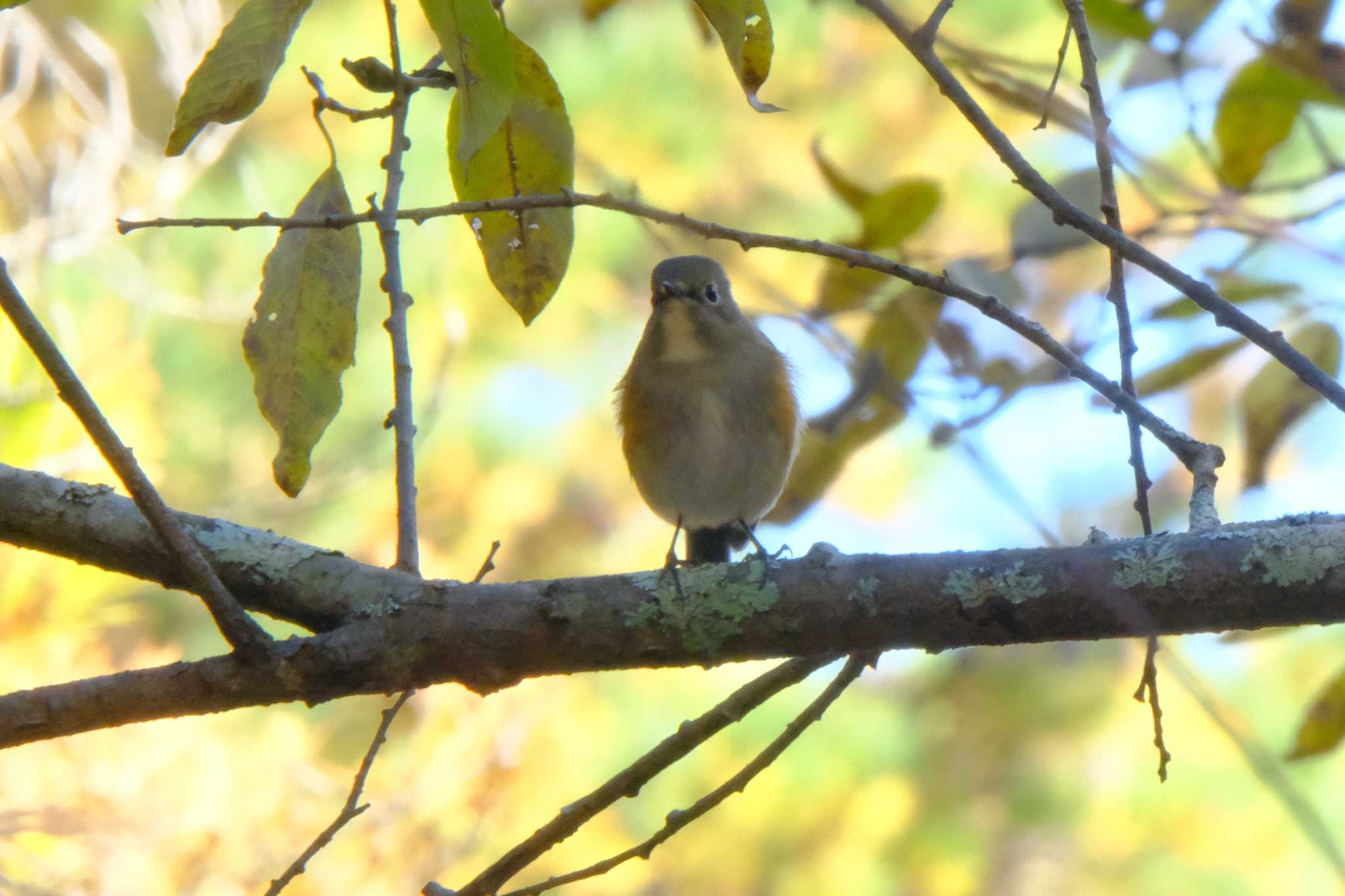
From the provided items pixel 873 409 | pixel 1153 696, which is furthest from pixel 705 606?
pixel 873 409

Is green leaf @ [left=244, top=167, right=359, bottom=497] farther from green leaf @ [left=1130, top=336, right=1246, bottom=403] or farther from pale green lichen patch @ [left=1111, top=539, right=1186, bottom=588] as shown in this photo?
green leaf @ [left=1130, top=336, right=1246, bottom=403]

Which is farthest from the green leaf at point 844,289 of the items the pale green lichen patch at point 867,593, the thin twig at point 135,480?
the thin twig at point 135,480

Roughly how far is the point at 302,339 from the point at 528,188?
39 centimetres

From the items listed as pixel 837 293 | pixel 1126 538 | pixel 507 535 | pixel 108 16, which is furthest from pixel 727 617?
pixel 108 16

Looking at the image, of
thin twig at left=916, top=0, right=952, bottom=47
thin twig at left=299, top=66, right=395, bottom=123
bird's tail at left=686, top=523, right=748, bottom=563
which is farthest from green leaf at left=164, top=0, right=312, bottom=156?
bird's tail at left=686, top=523, right=748, bottom=563

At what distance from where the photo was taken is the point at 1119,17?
2.17 m

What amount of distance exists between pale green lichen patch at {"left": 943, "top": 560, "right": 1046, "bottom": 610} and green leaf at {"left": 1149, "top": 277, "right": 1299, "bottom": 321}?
2.61 feet

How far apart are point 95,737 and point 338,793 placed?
684mm

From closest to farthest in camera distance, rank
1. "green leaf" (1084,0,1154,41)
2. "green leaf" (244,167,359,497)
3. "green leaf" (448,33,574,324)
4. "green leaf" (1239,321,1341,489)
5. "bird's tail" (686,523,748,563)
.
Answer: "green leaf" (244,167,359,497) → "green leaf" (448,33,574,324) → "green leaf" (1084,0,1154,41) → "green leaf" (1239,321,1341,489) → "bird's tail" (686,523,748,563)

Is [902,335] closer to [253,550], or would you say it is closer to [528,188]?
[528,188]

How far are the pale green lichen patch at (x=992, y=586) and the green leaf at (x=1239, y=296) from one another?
0.80 meters

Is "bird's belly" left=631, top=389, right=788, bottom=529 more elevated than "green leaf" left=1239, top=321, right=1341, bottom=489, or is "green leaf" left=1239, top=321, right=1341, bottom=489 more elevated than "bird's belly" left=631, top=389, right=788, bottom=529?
"bird's belly" left=631, top=389, right=788, bottom=529

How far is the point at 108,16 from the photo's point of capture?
896 cm

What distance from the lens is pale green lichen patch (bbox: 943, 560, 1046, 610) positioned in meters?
1.60
